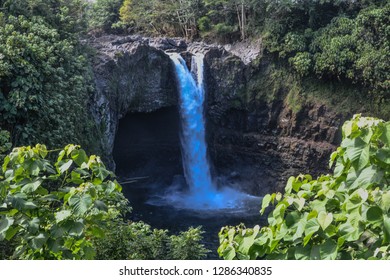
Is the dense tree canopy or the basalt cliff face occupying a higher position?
the dense tree canopy

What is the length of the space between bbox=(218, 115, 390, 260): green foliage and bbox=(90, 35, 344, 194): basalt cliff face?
1160 centimetres

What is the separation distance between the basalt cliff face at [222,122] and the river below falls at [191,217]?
1.54 m

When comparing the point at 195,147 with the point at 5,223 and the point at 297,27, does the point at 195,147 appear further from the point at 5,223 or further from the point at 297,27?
the point at 5,223

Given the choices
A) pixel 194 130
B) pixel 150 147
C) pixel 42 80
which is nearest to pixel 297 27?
pixel 194 130

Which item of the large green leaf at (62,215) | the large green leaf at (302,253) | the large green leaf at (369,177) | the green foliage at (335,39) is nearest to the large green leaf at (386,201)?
the large green leaf at (369,177)

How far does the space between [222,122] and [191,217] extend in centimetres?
449

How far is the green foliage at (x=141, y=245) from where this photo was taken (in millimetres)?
4794

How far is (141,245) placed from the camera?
5156 mm

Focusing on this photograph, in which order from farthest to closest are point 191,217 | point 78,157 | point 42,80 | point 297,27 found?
point 297,27
point 191,217
point 42,80
point 78,157

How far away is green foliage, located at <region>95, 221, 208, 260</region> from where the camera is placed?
479 centimetres

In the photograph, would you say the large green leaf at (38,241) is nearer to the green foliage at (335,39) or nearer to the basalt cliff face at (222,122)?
the basalt cliff face at (222,122)

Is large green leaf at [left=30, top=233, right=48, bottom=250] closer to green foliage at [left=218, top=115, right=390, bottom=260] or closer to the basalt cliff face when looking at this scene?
green foliage at [left=218, top=115, right=390, bottom=260]

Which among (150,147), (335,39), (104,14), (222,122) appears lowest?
(150,147)

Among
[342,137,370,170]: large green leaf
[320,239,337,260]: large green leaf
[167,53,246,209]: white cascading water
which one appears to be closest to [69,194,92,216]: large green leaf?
[320,239,337,260]: large green leaf
